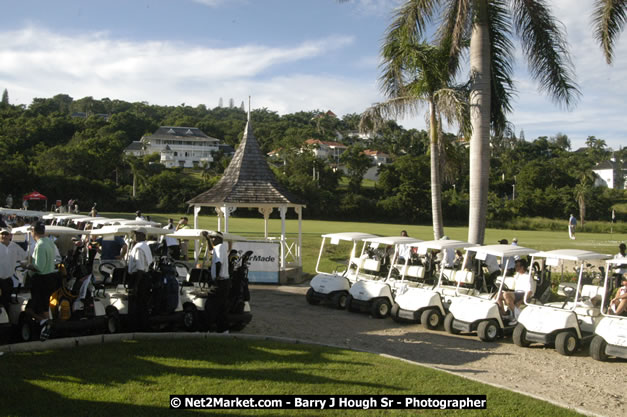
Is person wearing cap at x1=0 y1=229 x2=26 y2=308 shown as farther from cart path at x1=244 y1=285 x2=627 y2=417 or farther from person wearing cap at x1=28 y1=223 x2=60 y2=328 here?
cart path at x1=244 y1=285 x2=627 y2=417

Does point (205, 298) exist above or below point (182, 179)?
below

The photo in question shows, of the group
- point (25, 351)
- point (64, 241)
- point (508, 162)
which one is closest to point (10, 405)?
point (25, 351)

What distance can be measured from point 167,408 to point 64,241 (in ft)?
29.8

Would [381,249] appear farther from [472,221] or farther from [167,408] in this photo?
[167,408]

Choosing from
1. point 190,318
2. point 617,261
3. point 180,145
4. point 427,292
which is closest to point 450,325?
point 427,292

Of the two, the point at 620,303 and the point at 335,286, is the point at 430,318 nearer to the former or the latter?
the point at 335,286

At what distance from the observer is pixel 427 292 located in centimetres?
1261

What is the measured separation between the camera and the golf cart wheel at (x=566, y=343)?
10180 mm

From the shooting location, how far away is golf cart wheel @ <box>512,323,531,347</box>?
1077cm

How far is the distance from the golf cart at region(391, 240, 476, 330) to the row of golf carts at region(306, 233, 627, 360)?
0.02 meters

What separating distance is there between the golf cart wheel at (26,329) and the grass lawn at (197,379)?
1355 millimetres

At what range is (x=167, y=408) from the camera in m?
6.09

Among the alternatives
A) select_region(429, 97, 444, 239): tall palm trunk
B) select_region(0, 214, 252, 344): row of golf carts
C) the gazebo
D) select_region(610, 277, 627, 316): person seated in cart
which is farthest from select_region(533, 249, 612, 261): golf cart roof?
the gazebo

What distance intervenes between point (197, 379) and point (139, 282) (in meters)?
2.97
